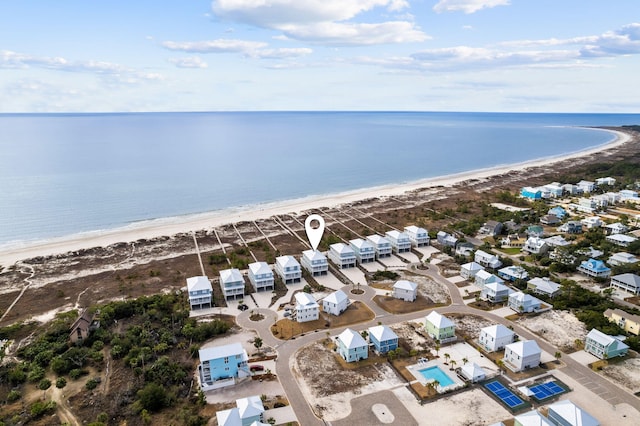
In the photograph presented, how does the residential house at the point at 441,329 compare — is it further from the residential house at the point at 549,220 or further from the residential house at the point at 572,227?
the residential house at the point at 549,220

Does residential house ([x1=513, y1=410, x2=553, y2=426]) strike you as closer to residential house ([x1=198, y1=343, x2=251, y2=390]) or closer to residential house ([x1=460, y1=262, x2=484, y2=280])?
residential house ([x1=198, y1=343, x2=251, y2=390])

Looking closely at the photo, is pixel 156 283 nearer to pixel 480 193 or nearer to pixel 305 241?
pixel 305 241

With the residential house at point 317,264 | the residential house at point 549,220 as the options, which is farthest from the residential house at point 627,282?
the residential house at point 317,264

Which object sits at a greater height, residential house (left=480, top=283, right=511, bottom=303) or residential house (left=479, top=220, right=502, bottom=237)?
residential house (left=479, top=220, right=502, bottom=237)

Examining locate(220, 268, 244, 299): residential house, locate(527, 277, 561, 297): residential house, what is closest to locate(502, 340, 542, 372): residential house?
locate(527, 277, 561, 297): residential house

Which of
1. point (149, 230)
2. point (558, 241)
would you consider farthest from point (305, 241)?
point (558, 241)
